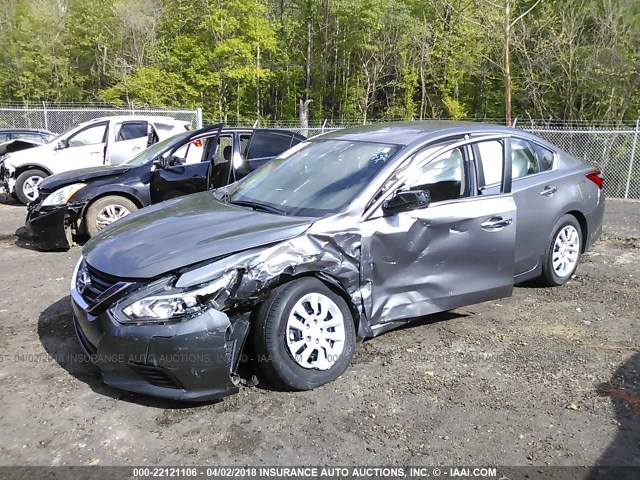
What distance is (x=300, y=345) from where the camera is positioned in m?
3.33

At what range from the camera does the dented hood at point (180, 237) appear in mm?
3227

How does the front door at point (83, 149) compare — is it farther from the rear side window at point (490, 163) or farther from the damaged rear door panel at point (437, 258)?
the damaged rear door panel at point (437, 258)

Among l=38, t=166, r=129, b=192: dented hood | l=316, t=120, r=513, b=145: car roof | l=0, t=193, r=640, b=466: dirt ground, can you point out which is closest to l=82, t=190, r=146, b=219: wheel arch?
l=38, t=166, r=129, b=192: dented hood

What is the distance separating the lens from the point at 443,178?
4199 millimetres

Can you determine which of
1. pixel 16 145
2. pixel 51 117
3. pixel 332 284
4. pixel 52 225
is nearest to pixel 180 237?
pixel 332 284

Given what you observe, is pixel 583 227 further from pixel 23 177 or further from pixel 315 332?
pixel 23 177

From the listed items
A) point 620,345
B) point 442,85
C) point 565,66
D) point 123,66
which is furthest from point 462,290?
point 123,66

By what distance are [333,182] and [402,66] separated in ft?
90.6

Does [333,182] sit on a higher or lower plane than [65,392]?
higher

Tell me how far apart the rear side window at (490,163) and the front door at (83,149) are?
356 inches

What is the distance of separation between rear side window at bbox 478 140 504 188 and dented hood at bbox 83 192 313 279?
1.65 metres

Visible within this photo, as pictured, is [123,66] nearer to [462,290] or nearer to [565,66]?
[565,66]

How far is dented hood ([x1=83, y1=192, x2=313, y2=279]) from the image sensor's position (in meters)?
3.23

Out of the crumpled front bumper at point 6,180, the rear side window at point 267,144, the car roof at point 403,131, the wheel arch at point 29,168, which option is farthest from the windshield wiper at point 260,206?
the crumpled front bumper at point 6,180
